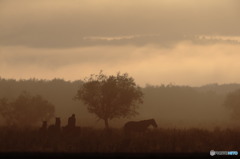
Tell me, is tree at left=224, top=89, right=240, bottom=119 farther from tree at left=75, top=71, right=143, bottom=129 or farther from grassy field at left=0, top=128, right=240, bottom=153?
grassy field at left=0, top=128, right=240, bottom=153

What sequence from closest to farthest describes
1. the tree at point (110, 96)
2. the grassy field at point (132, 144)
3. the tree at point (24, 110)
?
the grassy field at point (132, 144) < the tree at point (110, 96) < the tree at point (24, 110)

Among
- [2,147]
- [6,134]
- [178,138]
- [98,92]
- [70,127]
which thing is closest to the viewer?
[2,147]

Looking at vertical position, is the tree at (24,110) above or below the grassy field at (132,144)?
above

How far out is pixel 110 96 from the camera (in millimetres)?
63938

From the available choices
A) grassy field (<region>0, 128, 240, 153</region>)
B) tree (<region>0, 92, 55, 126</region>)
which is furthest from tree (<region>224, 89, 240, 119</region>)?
grassy field (<region>0, 128, 240, 153</region>)

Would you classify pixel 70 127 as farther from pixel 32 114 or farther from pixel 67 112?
pixel 67 112

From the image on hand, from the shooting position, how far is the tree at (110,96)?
6322 cm

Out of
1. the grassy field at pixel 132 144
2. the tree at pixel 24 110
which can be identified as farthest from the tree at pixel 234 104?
the grassy field at pixel 132 144

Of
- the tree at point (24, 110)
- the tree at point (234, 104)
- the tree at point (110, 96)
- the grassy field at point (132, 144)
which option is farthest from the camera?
the tree at point (234, 104)

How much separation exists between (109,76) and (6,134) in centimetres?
3708

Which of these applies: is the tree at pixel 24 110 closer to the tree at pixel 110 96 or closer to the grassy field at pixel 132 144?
the tree at pixel 110 96

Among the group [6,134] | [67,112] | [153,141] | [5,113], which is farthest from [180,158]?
[67,112]

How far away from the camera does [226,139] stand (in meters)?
28.3

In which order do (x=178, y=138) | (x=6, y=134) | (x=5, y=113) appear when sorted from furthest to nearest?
(x=5, y=113) < (x=6, y=134) < (x=178, y=138)
